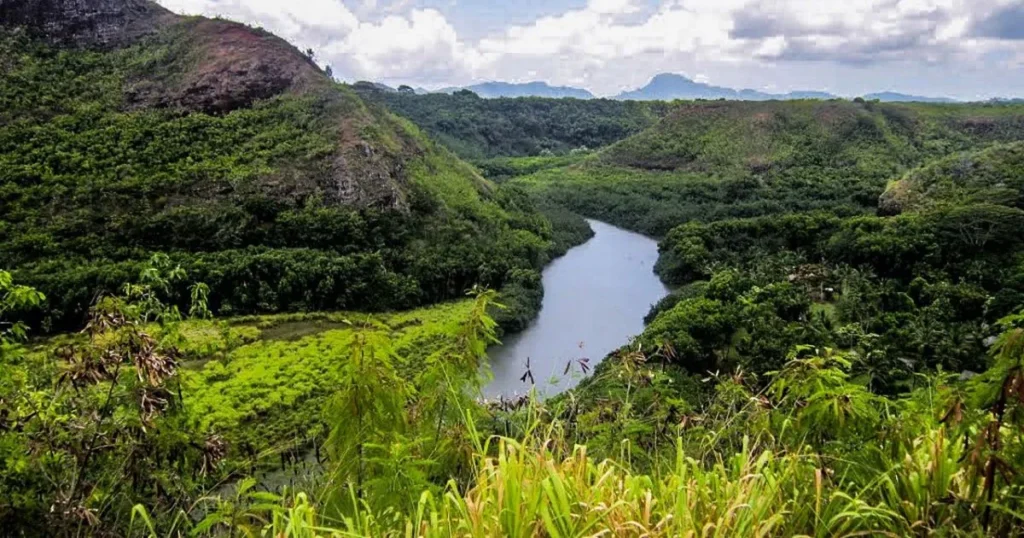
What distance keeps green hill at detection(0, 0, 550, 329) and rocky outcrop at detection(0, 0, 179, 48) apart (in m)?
0.07

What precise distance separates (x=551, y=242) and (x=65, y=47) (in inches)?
964

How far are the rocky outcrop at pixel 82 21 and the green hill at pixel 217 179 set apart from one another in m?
0.07

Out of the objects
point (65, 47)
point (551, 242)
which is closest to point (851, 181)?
point (551, 242)

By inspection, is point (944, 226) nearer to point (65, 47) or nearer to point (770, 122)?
point (770, 122)

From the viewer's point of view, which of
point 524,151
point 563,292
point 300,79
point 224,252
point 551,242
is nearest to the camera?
point 224,252

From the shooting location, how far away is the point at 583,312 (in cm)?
2408

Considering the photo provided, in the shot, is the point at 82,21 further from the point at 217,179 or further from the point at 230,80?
the point at 217,179

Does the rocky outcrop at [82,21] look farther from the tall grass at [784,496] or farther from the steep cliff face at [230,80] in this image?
the tall grass at [784,496]

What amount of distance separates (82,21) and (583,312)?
90.3 feet

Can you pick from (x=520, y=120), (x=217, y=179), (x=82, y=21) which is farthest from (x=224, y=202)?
(x=520, y=120)

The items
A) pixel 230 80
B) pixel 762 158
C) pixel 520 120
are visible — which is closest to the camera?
pixel 230 80

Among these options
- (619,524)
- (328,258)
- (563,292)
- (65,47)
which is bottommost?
(563,292)

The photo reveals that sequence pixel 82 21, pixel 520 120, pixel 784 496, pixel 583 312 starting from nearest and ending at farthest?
pixel 784 496 < pixel 583 312 < pixel 82 21 < pixel 520 120

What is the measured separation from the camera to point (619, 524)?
201cm
